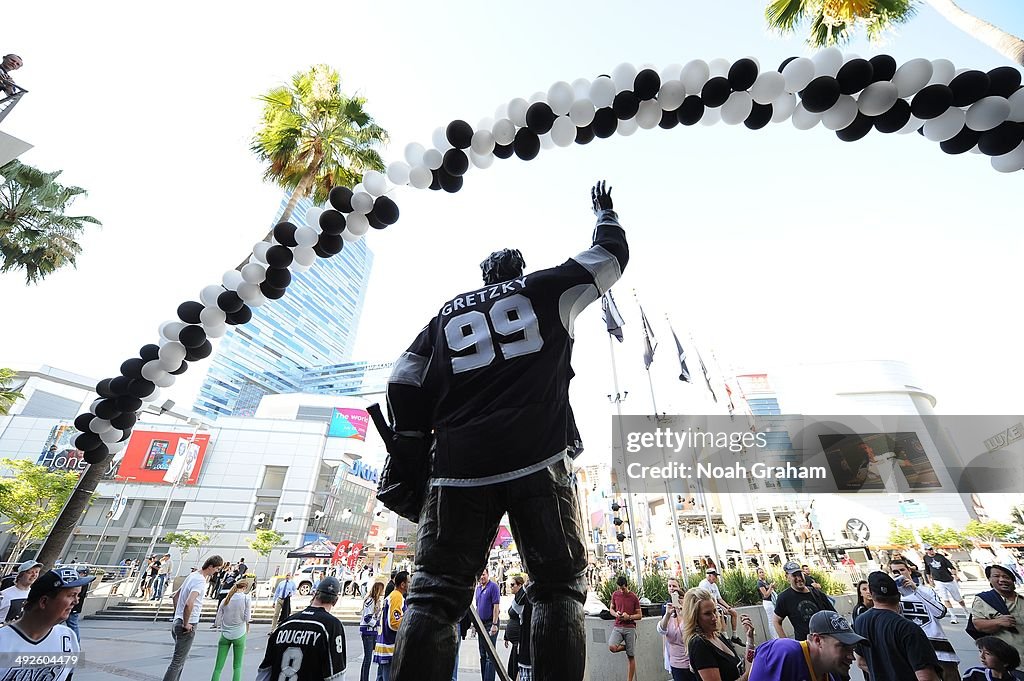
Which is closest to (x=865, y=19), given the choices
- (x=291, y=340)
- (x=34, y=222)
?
(x=34, y=222)

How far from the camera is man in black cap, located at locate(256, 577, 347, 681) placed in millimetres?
3736

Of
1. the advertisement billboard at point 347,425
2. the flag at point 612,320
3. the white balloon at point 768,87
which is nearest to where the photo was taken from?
the white balloon at point 768,87

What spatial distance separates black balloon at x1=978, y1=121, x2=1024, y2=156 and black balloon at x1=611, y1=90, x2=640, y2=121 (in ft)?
7.16

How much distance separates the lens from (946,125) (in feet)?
9.74

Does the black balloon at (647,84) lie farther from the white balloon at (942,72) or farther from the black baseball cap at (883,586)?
the black baseball cap at (883,586)

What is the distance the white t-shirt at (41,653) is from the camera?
7.82 ft

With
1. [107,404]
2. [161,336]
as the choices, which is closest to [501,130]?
[161,336]

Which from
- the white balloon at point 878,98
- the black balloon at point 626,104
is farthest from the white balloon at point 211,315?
the white balloon at point 878,98

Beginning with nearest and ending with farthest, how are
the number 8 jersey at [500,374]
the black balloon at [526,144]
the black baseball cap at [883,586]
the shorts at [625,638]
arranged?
the number 8 jersey at [500,374]
the black balloon at [526,144]
the black baseball cap at [883,586]
the shorts at [625,638]

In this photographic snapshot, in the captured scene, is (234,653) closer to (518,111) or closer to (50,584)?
(50,584)

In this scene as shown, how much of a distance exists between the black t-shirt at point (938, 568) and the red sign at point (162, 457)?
50242 millimetres

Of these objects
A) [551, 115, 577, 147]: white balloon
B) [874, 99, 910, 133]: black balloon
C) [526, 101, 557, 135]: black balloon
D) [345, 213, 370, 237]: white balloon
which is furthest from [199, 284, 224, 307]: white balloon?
[874, 99, 910, 133]: black balloon

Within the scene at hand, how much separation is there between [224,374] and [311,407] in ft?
186

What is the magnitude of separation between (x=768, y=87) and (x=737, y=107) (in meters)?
0.21
